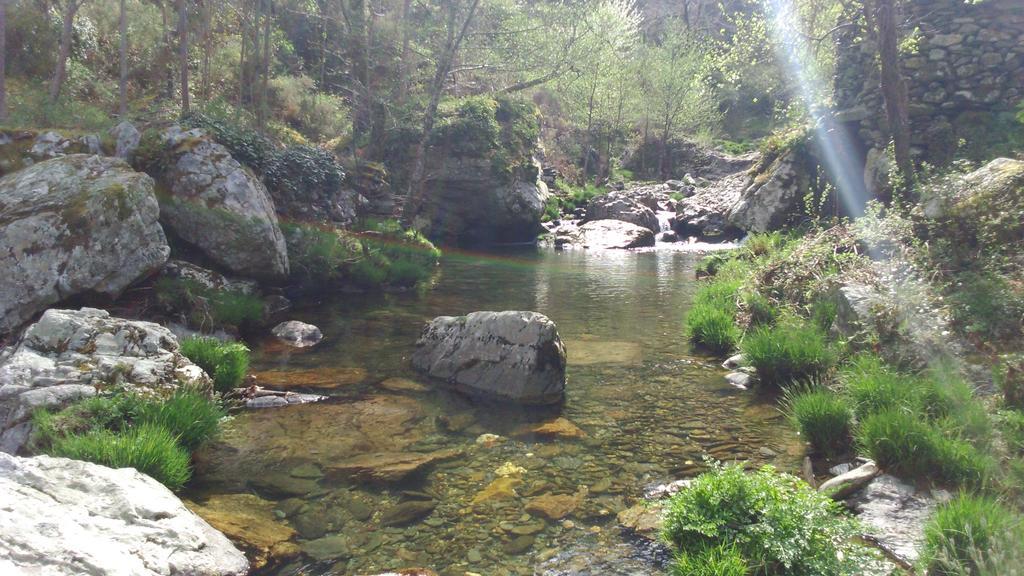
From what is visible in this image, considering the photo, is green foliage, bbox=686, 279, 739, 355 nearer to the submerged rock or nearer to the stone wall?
the stone wall

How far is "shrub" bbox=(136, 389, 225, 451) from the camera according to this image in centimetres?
561

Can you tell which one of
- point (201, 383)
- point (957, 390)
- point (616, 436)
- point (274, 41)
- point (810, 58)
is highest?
point (274, 41)

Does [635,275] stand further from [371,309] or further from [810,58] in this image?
[371,309]

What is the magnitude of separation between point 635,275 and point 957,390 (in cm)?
1517

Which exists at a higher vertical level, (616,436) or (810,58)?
(810,58)

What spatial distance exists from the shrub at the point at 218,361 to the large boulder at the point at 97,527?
3442 mm

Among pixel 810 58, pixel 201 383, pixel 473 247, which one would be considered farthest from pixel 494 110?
pixel 201 383

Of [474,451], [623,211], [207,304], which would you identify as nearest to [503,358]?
[474,451]

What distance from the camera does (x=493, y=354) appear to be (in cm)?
867

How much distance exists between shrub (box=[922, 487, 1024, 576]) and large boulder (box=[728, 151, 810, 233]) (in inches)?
478

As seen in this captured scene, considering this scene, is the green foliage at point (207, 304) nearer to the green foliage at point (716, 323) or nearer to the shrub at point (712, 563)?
the green foliage at point (716, 323)

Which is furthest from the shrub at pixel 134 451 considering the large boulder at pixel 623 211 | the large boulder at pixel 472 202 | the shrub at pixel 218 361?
the large boulder at pixel 623 211

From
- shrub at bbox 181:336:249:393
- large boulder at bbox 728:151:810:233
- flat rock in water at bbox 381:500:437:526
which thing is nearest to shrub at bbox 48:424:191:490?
flat rock in water at bbox 381:500:437:526

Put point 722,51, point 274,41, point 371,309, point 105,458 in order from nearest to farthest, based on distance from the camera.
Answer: point 105,458 < point 371,309 < point 722,51 < point 274,41
